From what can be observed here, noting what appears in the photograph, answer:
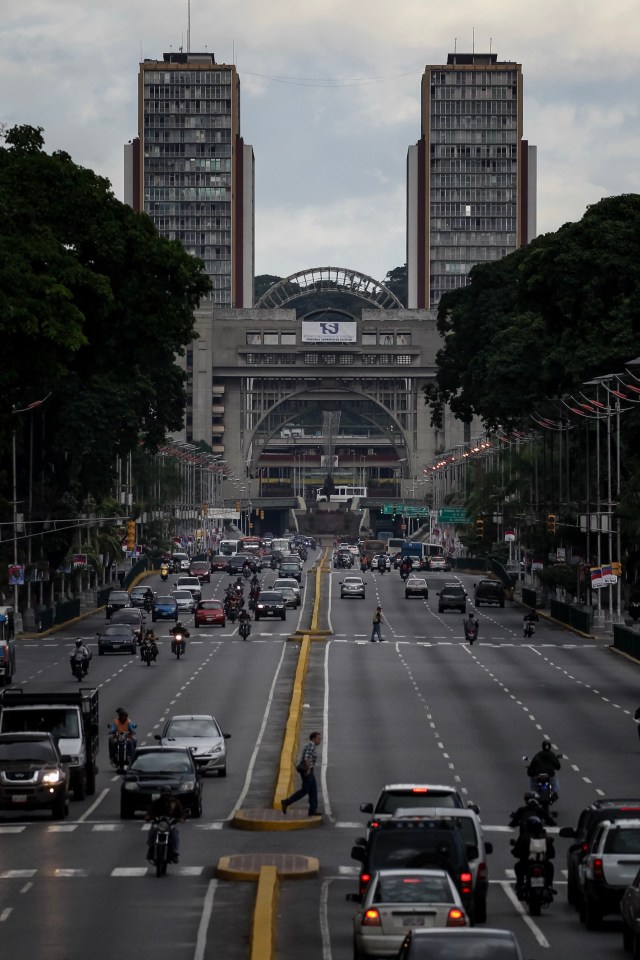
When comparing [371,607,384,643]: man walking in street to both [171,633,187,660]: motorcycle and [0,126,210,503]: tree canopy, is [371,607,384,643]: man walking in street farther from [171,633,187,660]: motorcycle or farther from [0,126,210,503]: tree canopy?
[0,126,210,503]: tree canopy

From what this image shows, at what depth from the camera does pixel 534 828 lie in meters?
25.6

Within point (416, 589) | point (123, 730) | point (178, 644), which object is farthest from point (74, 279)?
point (416, 589)

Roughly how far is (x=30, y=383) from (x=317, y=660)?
3031cm

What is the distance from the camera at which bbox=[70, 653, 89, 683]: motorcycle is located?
64500mm

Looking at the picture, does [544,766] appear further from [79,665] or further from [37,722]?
[79,665]

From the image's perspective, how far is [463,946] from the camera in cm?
1592

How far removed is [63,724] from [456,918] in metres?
20.2

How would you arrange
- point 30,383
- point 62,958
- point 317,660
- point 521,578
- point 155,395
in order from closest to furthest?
point 62,958
point 30,383
point 317,660
point 155,395
point 521,578

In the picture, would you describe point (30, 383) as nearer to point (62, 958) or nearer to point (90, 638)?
point (62, 958)

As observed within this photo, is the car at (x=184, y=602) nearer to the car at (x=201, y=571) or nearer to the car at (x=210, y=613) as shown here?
the car at (x=210, y=613)

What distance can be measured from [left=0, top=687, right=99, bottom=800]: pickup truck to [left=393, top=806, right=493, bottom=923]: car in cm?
1360

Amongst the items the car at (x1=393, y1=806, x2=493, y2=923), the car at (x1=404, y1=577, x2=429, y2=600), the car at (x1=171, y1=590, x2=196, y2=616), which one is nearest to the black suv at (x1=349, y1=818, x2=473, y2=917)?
the car at (x1=393, y1=806, x2=493, y2=923)

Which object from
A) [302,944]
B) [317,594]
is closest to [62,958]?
[302,944]

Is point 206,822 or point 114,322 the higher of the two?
point 114,322
